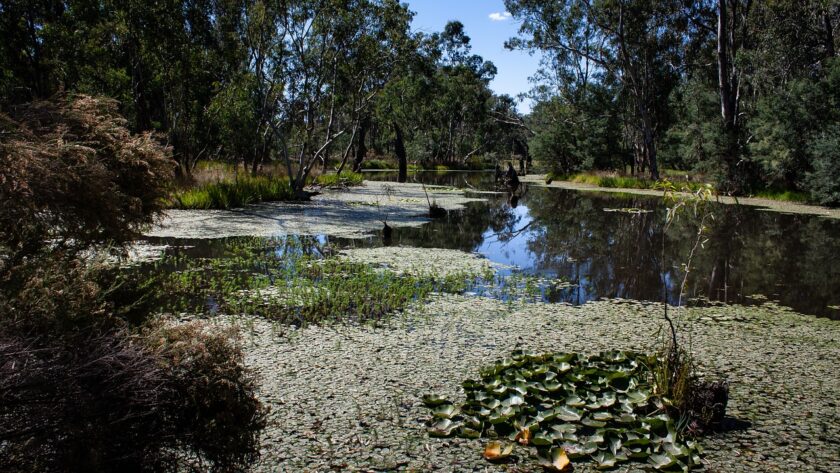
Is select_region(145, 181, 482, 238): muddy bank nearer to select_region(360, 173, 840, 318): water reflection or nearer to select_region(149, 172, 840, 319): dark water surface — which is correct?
select_region(149, 172, 840, 319): dark water surface

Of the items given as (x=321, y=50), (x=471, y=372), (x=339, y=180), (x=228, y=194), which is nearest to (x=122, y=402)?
(x=471, y=372)

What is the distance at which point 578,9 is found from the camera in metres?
32.5

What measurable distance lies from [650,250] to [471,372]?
8.66m

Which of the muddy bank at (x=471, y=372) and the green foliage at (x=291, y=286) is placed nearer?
the muddy bank at (x=471, y=372)

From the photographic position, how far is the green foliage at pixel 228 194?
52.5 feet

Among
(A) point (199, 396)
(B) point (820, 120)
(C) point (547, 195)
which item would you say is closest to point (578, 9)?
(C) point (547, 195)

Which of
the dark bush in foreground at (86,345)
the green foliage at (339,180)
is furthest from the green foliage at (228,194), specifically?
the dark bush in foreground at (86,345)

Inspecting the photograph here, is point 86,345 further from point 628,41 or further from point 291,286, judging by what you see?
point 628,41

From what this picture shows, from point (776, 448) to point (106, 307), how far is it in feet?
14.1

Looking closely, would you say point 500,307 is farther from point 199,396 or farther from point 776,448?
point 199,396

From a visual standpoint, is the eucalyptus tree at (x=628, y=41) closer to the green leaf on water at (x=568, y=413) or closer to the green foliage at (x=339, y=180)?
the green foliage at (x=339, y=180)

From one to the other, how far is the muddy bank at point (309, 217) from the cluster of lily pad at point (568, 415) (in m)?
6.52

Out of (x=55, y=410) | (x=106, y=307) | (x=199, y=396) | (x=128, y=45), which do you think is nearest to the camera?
(x=55, y=410)

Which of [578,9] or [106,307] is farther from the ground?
[578,9]
